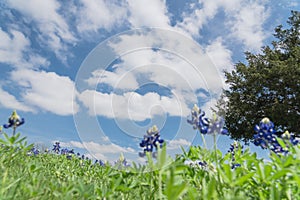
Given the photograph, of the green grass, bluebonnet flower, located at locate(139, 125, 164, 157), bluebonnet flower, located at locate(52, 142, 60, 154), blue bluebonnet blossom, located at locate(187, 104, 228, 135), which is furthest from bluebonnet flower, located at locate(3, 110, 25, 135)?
bluebonnet flower, located at locate(52, 142, 60, 154)

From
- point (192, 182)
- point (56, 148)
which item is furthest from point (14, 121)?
point (56, 148)

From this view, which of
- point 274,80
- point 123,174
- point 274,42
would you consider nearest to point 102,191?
point 123,174

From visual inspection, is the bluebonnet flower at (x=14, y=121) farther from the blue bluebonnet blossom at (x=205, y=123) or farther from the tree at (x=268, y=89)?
the tree at (x=268, y=89)

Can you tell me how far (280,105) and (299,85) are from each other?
8.11 feet

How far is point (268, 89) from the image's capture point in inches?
1056

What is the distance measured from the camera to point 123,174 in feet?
10.8

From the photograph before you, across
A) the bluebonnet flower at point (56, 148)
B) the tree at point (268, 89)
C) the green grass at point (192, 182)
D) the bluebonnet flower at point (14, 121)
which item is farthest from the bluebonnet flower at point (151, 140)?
the tree at point (268, 89)

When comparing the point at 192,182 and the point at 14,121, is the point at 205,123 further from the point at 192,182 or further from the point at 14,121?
the point at 14,121

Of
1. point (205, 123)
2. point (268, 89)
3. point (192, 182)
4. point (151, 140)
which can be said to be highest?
point (268, 89)

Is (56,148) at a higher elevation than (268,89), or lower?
lower

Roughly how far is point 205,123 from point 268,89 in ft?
82.5

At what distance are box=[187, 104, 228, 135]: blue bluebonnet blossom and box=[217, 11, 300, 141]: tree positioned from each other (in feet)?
71.6

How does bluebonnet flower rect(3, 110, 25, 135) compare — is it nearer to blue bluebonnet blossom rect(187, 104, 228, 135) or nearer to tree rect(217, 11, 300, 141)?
blue bluebonnet blossom rect(187, 104, 228, 135)

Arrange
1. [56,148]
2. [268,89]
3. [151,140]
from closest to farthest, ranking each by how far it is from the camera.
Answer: [151,140]
[56,148]
[268,89]
